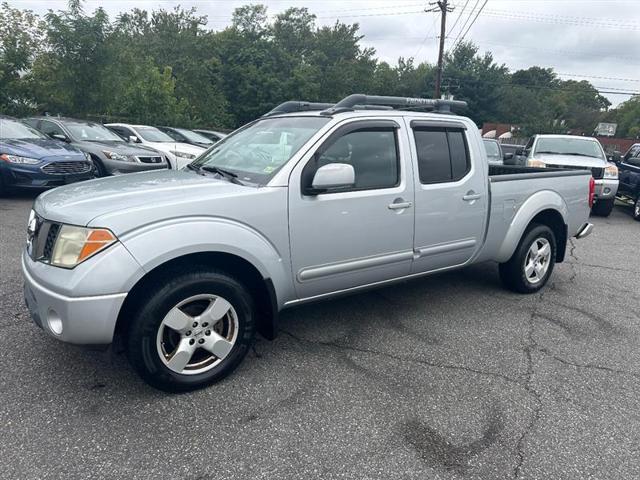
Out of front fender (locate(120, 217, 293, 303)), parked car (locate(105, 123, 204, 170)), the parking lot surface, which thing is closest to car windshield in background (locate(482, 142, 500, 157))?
parked car (locate(105, 123, 204, 170))

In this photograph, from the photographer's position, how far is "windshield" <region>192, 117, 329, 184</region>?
3.22 meters

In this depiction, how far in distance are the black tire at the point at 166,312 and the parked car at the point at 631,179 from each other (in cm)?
1088

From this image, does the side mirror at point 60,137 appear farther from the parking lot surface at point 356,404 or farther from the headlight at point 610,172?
the headlight at point 610,172

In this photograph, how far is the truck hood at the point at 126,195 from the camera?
2.60m

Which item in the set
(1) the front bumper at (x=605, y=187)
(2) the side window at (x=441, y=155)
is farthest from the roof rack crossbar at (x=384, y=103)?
(1) the front bumper at (x=605, y=187)

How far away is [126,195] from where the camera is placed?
2807mm

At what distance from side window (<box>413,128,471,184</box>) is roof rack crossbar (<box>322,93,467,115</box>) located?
1.34 ft

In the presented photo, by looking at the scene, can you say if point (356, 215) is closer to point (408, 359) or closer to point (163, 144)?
point (408, 359)

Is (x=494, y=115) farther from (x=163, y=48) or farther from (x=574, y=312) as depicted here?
(x=574, y=312)

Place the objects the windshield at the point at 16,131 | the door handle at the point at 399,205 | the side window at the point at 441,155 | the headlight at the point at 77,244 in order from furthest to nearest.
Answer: the windshield at the point at 16,131 → the side window at the point at 441,155 → the door handle at the point at 399,205 → the headlight at the point at 77,244

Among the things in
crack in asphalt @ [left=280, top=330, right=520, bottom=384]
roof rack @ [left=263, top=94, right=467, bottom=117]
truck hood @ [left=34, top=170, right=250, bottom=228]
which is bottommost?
crack in asphalt @ [left=280, top=330, right=520, bottom=384]

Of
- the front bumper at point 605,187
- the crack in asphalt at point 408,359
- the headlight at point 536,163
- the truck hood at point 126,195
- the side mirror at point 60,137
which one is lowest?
the crack in asphalt at point 408,359

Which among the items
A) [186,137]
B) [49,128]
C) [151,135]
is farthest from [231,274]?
[186,137]

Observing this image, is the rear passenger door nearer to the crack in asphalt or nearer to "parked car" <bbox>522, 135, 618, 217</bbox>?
the crack in asphalt
